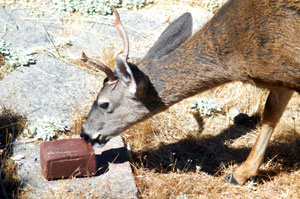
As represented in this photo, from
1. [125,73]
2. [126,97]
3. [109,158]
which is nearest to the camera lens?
[125,73]

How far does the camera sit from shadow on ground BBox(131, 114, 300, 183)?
4988 mm

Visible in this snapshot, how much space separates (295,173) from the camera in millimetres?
4871

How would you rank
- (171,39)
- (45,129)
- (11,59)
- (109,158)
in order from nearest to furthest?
(171,39), (109,158), (45,129), (11,59)

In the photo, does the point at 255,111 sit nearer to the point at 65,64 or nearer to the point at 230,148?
the point at 230,148

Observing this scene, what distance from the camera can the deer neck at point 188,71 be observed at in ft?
13.4

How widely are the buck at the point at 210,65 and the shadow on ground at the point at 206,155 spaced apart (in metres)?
0.41

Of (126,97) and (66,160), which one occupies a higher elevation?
(126,97)

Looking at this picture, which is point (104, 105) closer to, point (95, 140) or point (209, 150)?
point (95, 140)

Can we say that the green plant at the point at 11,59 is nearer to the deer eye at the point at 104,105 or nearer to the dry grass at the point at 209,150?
the dry grass at the point at 209,150

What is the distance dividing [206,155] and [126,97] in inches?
61.5

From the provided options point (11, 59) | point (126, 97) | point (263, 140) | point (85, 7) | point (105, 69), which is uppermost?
point (105, 69)

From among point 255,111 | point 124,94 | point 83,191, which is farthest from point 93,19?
point 83,191

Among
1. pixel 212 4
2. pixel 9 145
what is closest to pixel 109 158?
pixel 9 145

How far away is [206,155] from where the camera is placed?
5344mm
